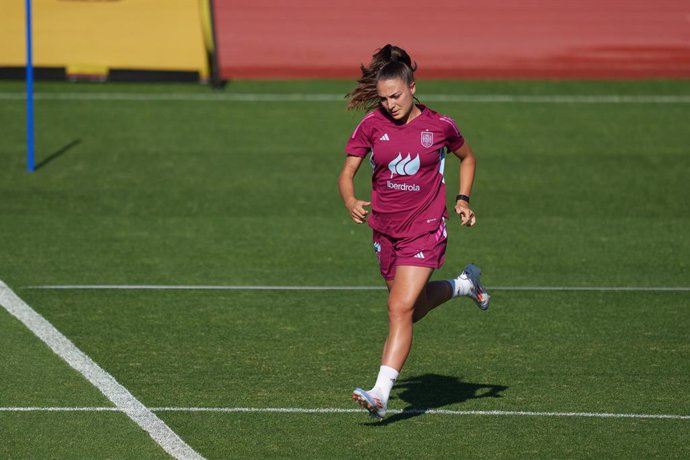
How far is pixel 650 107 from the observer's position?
20031mm

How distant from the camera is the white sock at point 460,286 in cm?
879

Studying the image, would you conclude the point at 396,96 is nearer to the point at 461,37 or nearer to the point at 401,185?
the point at 401,185

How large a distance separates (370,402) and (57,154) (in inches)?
431

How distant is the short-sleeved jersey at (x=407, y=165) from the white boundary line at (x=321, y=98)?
11.8 meters

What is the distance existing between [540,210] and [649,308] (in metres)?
4.17

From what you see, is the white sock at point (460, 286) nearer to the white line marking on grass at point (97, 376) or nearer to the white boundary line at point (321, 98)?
the white line marking on grass at point (97, 376)

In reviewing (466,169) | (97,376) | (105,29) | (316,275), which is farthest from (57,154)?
(466,169)

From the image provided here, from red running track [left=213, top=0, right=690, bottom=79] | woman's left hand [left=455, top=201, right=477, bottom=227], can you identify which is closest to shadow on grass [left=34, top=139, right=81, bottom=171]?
red running track [left=213, top=0, right=690, bottom=79]

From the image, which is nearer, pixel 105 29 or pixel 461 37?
pixel 105 29

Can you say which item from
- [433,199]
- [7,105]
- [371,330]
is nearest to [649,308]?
[371,330]

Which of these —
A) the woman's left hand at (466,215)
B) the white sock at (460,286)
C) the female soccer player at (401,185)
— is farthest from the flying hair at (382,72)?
the white sock at (460,286)

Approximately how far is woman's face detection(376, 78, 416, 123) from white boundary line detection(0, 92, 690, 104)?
12004 mm

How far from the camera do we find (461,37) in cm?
2142

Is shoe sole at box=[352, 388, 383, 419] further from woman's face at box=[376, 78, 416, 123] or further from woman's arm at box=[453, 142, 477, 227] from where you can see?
woman's face at box=[376, 78, 416, 123]
